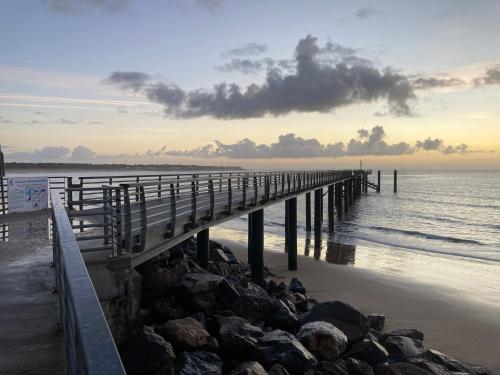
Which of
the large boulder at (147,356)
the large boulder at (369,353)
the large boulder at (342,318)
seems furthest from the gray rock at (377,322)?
the large boulder at (147,356)

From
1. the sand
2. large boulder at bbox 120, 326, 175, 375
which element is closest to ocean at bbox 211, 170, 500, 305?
the sand

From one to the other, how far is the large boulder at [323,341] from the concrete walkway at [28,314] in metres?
4.06

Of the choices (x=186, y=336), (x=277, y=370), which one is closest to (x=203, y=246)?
(x=186, y=336)

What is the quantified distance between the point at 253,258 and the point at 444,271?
1013cm

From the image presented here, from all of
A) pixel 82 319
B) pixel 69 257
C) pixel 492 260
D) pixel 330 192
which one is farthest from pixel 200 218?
pixel 330 192

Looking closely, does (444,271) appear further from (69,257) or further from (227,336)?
(69,257)

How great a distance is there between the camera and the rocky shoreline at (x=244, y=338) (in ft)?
19.1

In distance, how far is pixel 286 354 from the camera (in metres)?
6.42

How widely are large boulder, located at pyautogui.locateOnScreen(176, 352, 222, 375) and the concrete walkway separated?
182 centimetres

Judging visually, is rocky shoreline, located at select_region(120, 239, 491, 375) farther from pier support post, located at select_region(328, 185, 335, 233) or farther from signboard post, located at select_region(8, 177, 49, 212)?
pier support post, located at select_region(328, 185, 335, 233)

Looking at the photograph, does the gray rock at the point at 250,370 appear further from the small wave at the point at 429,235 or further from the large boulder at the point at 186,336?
the small wave at the point at 429,235

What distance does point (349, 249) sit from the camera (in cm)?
2462

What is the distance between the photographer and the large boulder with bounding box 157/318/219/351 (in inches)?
250

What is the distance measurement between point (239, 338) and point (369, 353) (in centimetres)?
258
